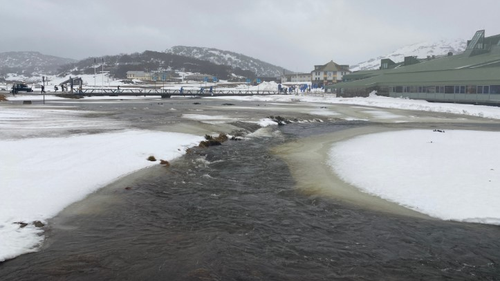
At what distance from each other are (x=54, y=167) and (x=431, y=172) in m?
14.8

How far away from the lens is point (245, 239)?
9094mm

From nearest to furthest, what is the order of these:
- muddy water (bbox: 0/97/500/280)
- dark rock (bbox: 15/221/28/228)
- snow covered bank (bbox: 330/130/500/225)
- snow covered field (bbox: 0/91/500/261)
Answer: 1. muddy water (bbox: 0/97/500/280)
2. dark rock (bbox: 15/221/28/228)
3. snow covered field (bbox: 0/91/500/261)
4. snow covered bank (bbox: 330/130/500/225)

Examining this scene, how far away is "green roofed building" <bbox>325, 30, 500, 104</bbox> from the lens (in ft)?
181

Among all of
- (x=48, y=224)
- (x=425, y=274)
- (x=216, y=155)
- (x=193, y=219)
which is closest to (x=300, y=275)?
(x=425, y=274)

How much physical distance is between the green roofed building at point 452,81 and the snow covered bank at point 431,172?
3611cm

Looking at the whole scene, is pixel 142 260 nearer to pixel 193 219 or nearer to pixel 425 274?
pixel 193 219

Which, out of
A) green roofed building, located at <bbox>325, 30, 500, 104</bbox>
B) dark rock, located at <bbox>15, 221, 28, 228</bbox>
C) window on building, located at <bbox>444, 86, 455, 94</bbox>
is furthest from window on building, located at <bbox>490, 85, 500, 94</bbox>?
dark rock, located at <bbox>15, 221, 28, 228</bbox>

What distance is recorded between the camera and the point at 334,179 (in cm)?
1476

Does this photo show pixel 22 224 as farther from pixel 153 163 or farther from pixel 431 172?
pixel 431 172

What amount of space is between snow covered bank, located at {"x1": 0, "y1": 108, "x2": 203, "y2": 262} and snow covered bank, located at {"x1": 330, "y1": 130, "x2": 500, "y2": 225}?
9.16 m

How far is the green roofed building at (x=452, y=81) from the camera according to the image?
55250mm

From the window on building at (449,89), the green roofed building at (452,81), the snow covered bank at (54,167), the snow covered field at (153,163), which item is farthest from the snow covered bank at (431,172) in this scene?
the window on building at (449,89)

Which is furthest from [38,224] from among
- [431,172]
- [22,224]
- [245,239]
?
[431,172]

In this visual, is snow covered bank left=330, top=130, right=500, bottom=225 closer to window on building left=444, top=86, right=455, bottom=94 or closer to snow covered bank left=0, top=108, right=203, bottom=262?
snow covered bank left=0, top=108, right=203, bottom=262
